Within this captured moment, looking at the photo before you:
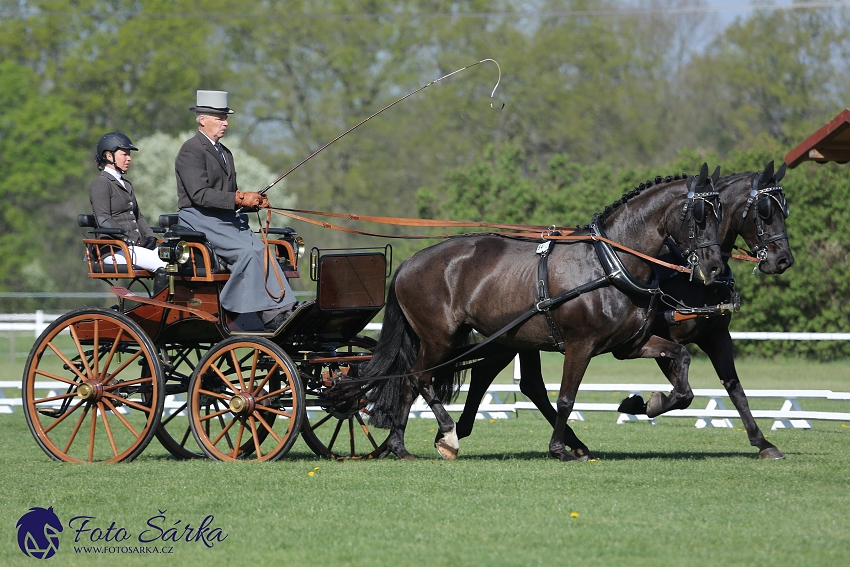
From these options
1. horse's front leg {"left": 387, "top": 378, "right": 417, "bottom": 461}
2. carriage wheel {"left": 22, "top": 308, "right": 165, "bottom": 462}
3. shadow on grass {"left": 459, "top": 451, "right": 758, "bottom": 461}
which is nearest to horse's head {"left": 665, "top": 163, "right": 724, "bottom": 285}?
shadow on grass {"left": 459, "top": 451, "right": 758, "bottom": 461}

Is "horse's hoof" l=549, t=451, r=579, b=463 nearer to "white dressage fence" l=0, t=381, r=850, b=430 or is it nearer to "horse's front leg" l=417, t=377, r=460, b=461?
"horse's front leg" l=417, t=377, r=460, b=461

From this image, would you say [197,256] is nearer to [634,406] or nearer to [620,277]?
[620,277]

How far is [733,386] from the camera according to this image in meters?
8.31

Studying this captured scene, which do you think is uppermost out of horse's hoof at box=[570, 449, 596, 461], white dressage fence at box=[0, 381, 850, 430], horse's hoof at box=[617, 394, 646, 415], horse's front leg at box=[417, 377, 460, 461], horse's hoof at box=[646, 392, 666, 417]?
horse's hoof at box=[646, 392, 666, 417]

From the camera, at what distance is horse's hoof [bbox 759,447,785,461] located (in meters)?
8.11

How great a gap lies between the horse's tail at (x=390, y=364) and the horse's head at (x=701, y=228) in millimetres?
2236

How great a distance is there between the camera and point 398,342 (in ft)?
27.9

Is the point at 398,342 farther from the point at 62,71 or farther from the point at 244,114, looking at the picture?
the point at 62,71

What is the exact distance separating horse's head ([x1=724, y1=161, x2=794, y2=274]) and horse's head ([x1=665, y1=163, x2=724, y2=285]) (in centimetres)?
21

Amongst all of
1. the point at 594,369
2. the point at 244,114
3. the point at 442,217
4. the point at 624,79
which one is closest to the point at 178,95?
the point at 244,114

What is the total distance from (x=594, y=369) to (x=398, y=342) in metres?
11.2

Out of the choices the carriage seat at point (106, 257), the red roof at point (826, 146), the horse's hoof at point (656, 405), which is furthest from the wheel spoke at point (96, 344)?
the red roof at point (826, 146)

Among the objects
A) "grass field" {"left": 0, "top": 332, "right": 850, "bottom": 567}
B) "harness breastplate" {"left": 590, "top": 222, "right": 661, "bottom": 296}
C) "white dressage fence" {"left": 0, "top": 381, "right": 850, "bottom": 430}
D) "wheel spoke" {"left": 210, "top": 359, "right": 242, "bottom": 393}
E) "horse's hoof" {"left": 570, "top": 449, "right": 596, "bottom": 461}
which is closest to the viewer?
"grass field" {"left": 0, "top": 332, "right": 850, "bottom": 567}

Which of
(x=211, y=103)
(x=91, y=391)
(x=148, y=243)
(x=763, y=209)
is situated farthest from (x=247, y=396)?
(x=763, y=209)
